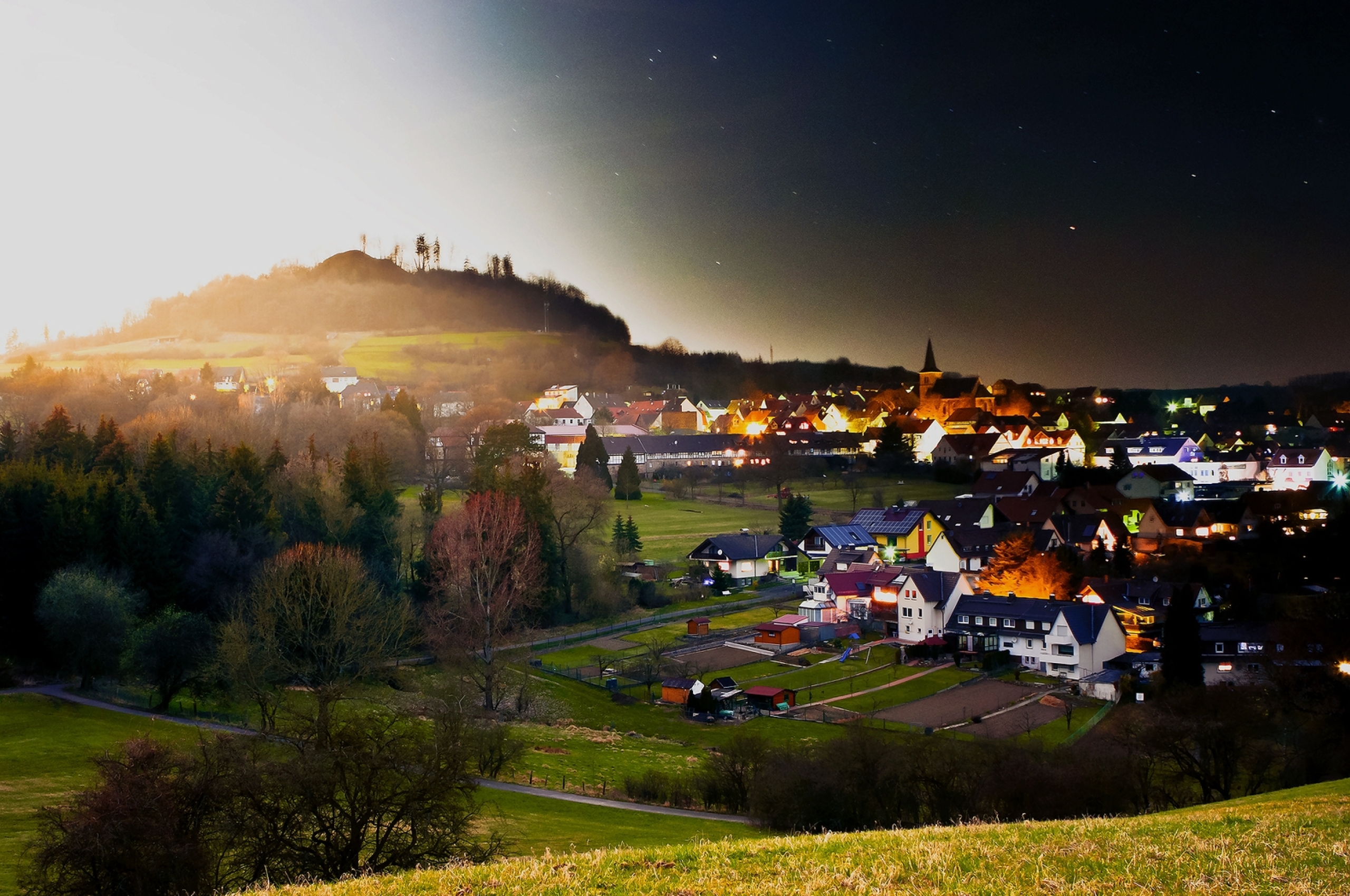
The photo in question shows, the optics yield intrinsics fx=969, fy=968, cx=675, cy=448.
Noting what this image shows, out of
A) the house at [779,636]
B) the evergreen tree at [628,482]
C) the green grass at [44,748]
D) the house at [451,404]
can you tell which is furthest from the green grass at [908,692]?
the house at [451,404]

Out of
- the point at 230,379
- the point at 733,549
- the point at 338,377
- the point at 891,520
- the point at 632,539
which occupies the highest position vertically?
the point at 338,377

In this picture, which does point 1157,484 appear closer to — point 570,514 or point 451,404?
point 570,514

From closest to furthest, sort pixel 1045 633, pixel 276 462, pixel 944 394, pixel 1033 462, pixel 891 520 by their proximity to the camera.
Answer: pixel 1045 633
pixel 276 462
pixel 891 520
pixel 1033 462
pixel 944 394

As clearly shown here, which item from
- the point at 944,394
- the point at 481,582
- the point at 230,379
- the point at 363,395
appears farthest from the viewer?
the point at 944,394

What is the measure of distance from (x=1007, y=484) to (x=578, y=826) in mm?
55159

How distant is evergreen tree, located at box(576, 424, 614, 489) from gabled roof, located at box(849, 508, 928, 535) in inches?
835

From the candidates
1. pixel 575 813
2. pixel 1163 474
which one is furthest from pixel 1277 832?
pixel 1163 474

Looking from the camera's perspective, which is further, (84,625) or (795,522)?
(795,522)

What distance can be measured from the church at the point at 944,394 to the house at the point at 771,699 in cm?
7717

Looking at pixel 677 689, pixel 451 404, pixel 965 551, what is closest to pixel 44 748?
pixel 677 689

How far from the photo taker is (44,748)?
22.8m

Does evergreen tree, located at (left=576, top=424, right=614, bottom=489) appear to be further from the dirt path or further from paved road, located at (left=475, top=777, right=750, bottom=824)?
paved road, located at (left=475, top=777, right=750, bottom=824)

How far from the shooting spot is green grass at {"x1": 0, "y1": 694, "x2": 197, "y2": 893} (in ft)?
Result: 58.3

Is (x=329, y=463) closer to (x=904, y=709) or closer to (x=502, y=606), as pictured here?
(x=502, y=606)
